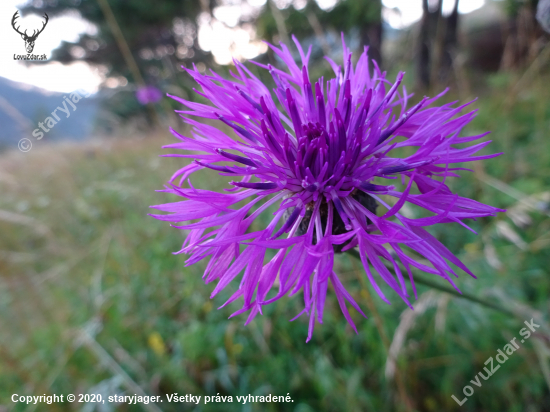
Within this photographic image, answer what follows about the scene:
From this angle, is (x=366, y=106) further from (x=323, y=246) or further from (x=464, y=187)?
(x=464, y=187)

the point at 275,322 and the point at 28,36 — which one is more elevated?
the point at 28,36

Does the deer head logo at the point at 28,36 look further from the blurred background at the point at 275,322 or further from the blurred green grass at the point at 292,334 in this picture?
the blurred green grass at the point at 292,334
